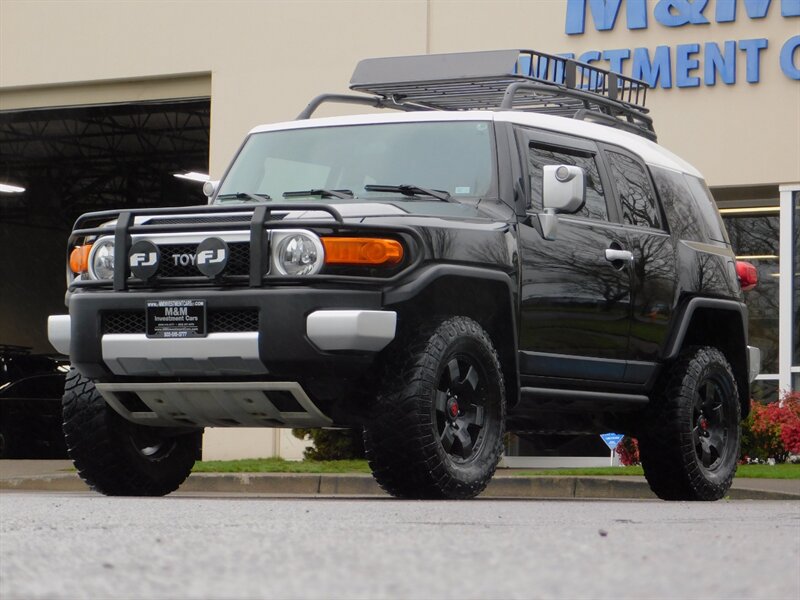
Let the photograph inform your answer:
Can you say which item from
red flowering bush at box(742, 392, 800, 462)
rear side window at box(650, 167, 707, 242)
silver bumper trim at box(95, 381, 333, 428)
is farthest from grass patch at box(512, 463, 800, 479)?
silver bumper trim at box(95, 381, 333, 428)

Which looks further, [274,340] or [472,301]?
[472,301]

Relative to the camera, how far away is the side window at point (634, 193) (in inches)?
382

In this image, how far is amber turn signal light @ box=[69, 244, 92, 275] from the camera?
848 centimetres

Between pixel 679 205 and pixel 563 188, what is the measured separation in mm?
2033

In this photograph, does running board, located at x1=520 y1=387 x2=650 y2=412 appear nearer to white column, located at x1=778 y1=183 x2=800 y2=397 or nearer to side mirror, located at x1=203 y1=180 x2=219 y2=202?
side mirror, located at x1=203 y1=180 x2=219 y2=202

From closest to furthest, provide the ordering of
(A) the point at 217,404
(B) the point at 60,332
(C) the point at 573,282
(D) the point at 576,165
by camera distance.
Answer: (A) the point at 217,404
(B) the point at 60,332
(C) the point at 573,282
(D) the point at 576,165

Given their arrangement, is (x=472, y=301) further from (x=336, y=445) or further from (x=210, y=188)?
(x=336, y=445)

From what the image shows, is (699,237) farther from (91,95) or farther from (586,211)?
(91,95)

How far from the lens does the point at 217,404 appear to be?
314 inches

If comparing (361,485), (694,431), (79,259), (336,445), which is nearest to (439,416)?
(79,259)

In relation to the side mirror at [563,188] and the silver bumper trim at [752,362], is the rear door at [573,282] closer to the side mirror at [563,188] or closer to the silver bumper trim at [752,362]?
the side mirror at [563,188]

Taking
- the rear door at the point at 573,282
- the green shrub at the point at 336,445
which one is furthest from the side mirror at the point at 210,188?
the green shrub at the point at 336,445

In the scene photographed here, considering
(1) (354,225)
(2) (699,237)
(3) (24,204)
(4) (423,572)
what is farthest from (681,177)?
(3) (24,204)

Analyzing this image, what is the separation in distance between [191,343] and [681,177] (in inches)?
166
